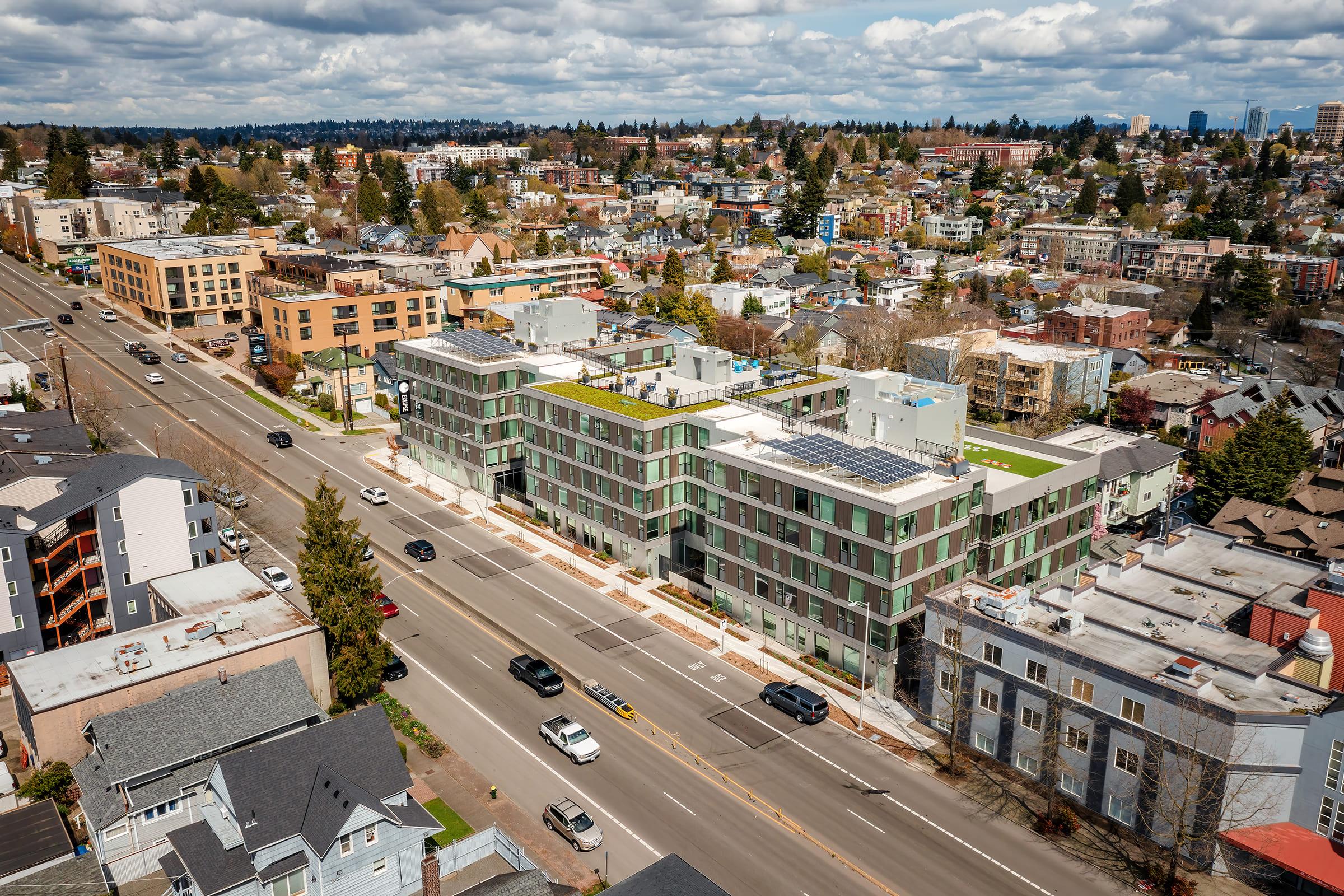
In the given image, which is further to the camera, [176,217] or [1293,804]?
[176,217]

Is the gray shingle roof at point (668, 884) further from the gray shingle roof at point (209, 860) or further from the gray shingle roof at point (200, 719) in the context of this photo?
the gray shingle roof at point (200, 719)

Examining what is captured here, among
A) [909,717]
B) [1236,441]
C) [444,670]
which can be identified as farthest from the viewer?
[1236,441]

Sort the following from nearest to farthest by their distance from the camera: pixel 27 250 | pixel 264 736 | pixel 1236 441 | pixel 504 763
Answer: pixel 264 736 → pixel 504 763 → pixel 1236 441 → pixel 27 250

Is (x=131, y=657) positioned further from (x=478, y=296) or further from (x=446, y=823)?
(x=478, y=296)

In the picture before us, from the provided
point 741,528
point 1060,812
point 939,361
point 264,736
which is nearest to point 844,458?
point 741,528

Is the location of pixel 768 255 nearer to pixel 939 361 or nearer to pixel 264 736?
pixel 939 361

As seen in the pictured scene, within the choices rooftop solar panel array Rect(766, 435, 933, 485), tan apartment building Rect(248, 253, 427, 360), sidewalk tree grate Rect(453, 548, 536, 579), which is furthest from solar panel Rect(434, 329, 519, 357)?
rooftop solar panel array Rect(766, 435, 933, 485)

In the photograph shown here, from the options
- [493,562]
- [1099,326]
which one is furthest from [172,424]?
[1099,326]

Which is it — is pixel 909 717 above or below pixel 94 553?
below
